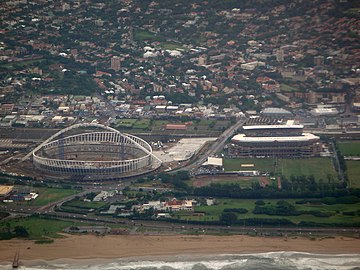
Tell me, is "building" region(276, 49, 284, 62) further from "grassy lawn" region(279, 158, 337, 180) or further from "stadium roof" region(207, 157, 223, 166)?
"stadium roof" region(207, 157, 223, 166)

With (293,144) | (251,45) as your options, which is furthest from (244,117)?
(251,45)

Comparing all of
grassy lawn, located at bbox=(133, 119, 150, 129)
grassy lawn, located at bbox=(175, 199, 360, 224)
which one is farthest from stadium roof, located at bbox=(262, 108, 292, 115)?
grassy lawn, located at bbox=(175, 199, 360, 224)

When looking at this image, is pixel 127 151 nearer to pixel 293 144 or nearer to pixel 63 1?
pixel 293 144

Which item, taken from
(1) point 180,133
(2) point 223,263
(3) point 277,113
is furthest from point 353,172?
(2) point 223,263

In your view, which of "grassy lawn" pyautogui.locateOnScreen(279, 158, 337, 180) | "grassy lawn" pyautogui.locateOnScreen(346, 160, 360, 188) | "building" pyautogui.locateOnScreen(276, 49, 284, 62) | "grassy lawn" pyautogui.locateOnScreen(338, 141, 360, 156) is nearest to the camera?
"grassy lawn" pyautogui.locateOnScreen(346, 160, 360, 188)

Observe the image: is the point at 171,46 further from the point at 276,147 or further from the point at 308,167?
the point at 308,167

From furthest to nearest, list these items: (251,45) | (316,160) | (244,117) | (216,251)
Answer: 1. (251,45)
2. (244,117)
3. (316,160)
4. (216,251)

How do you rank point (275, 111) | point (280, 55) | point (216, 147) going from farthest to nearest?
point (280, 55) < point (275, 111) < point (216, 147)
